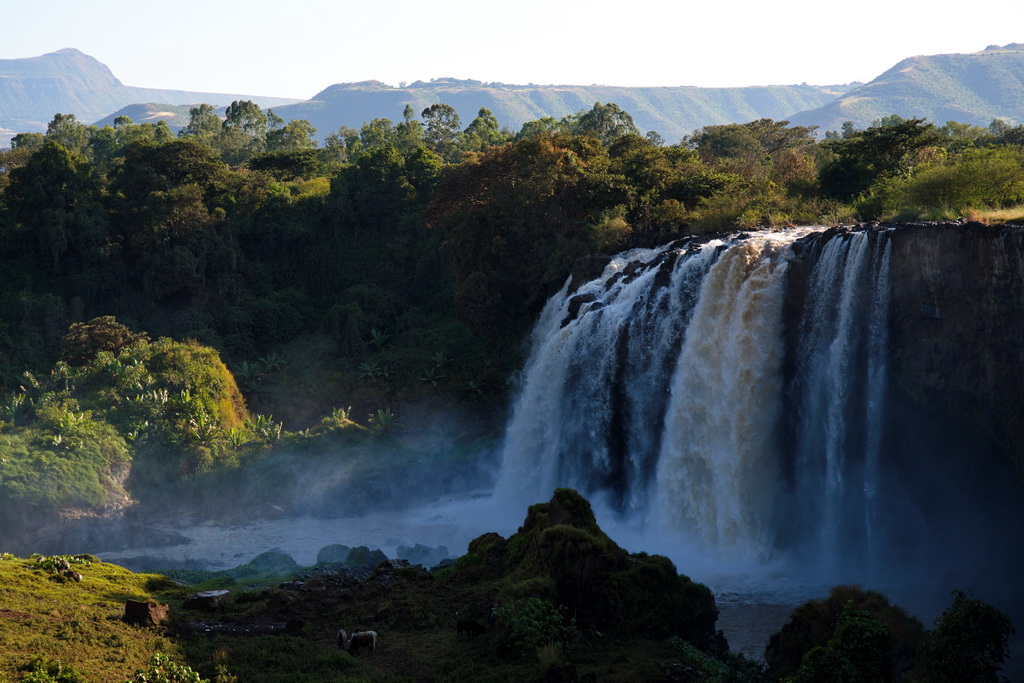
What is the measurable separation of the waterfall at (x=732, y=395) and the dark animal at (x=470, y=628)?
924 centimetres

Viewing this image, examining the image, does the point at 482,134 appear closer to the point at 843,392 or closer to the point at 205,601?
the point at 843,392

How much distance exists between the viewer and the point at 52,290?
144 feet

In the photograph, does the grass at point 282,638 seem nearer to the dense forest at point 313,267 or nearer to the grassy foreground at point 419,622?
the grassy foreground at point 419,622

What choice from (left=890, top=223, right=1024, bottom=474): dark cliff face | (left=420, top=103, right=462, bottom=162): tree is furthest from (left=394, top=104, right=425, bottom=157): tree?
(left=890, top=223, right=1024, bottom=474): dark cliff face

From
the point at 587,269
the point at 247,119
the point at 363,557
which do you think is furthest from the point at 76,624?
the point at 247,119

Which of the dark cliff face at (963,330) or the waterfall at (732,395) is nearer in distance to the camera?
the dark cliff face at (963,330)

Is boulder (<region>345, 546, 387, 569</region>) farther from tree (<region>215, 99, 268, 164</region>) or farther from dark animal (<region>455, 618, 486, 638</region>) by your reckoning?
tree (<region>215, 99, 268, 164</region>)

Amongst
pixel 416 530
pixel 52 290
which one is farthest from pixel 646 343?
pixel 52 290

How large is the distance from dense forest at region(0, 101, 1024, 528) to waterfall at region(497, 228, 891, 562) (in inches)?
202

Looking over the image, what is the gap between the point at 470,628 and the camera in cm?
1580

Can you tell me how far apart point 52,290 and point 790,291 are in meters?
34.9

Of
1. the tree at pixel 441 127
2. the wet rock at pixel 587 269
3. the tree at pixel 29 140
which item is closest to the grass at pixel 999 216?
the wet rock at pixel 587 269

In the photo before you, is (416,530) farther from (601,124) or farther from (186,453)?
(601,124)

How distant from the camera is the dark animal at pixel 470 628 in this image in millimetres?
15805
